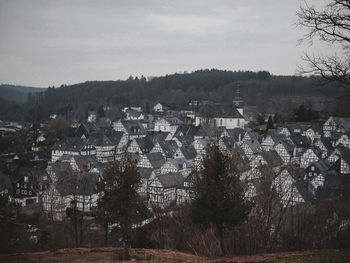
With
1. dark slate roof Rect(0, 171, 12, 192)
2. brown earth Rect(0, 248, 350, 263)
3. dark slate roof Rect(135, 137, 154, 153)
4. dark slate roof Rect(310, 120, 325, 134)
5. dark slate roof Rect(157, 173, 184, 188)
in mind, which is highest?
dark slate roof Rect(310, 120, 325, 134)

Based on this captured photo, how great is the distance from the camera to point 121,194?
42.7 ft

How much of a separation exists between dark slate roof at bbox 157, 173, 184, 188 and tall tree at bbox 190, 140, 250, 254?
19.1m

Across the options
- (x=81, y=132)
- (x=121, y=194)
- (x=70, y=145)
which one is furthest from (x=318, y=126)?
(x=121, y=194)

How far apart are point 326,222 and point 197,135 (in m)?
43.4

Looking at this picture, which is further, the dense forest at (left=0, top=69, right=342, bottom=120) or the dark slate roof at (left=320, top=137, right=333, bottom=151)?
the dense forest at (left=0, top=69, right=342, bottom=120)

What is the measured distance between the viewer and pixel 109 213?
1331cm

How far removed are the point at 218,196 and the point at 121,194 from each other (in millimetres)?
3361

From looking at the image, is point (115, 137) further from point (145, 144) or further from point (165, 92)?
point (165, 92)

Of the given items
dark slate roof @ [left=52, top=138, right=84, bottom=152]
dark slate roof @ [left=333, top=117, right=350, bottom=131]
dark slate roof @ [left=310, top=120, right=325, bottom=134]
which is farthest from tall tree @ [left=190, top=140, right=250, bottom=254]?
dark slate roof @ [left=310, top=120, right=325, bottom=134]

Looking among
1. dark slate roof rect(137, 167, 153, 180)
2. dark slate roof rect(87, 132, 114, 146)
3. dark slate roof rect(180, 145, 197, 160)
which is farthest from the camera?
dark slate roof rect(87, 132, 114, 146)

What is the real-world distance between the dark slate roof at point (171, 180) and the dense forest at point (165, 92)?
8402 centimetres

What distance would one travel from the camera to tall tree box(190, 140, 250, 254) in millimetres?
12508

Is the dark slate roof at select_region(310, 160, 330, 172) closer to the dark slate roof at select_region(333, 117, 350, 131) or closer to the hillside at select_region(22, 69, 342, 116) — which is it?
the dark slate roof at select_region(333, 117, 350, 131)

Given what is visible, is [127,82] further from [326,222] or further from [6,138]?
[326,222]
